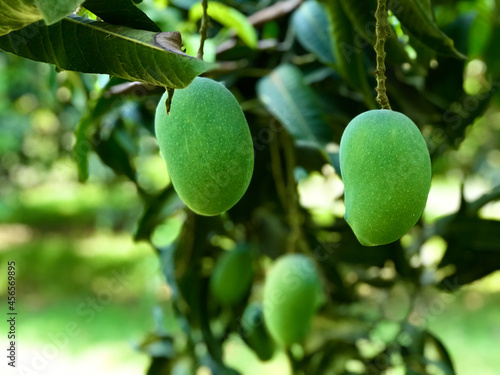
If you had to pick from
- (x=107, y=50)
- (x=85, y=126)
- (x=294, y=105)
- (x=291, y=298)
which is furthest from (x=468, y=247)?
(x=107, y=50)

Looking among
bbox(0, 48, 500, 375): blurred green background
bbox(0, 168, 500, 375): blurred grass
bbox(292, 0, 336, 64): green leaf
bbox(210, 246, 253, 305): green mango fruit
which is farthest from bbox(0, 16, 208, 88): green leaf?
bbox(0, 168, 500, 375): blurred grass

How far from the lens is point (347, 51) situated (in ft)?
2.01

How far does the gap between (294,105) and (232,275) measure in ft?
1.34

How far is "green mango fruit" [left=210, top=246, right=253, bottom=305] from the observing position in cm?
98

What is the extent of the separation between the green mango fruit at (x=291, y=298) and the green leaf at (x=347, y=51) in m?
0.30

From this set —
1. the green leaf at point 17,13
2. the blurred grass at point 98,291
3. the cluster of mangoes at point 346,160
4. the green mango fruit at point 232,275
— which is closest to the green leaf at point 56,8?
the green leaf at point 17,13

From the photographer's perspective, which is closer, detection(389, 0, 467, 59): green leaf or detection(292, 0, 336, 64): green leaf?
detection(389, 0, 467, 59): green leaf

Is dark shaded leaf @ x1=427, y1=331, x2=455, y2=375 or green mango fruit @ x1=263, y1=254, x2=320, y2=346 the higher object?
green mango fruit @ x1=263, y1=254, x2=320, y2=346

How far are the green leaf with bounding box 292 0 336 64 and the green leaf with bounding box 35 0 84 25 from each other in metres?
0.45

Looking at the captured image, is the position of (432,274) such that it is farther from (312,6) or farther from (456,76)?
(312,6)

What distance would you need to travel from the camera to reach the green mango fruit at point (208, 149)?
1.28 ft

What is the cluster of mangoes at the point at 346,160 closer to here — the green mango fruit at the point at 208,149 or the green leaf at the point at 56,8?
the green mango fruit at the point at 208,149

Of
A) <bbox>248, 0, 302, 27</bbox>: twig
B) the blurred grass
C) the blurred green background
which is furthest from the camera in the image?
the blurred grass

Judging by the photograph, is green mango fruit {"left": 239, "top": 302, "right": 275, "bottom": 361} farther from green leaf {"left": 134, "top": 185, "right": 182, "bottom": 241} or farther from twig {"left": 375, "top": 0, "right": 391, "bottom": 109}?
twig {"left": 375, "top": 0, "right": 391, "bottom": 109}
